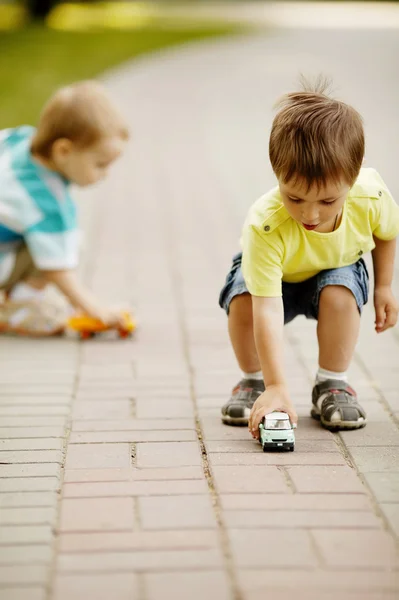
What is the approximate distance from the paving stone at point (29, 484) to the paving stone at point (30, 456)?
134 millimetres

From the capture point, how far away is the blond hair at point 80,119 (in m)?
4.32

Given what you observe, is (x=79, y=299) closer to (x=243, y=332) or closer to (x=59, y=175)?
(x=59, y=175)

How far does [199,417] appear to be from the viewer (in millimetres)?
3469

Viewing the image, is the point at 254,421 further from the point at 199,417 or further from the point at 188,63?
the point at 188,63

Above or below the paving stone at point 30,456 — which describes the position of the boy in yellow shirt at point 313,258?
above

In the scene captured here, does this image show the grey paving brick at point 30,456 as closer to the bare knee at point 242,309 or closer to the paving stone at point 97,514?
the paving stone at point 97,514

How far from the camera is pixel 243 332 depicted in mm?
3410

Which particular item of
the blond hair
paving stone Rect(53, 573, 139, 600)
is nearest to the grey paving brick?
paving stone Rect(53, 573, 139, 600)

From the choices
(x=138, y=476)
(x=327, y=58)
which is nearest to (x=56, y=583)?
(x=138, y=476)

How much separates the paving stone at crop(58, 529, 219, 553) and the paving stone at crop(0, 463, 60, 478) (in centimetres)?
43

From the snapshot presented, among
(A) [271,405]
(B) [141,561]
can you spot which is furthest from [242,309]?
(B) [141,561]

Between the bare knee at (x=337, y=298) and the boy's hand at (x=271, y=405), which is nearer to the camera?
the boy's hand at (x=271, y=405)

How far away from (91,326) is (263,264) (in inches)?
58.6

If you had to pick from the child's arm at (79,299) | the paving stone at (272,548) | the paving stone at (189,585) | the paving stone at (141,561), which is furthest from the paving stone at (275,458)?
the child's arm at (79,299)
